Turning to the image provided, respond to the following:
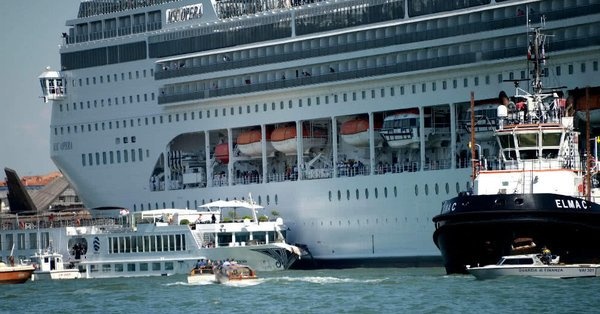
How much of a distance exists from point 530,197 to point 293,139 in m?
24.5

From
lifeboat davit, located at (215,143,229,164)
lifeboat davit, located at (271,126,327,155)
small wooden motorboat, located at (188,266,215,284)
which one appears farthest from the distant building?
small wooden motorboat, located at (188,266,215,284)

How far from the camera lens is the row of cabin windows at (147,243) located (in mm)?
90688

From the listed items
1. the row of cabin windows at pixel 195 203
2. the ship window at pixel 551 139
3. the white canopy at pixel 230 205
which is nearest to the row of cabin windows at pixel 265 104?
the row of cabin windows at pixel 195 203

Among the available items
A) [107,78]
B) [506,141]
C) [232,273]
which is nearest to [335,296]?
[506,141]

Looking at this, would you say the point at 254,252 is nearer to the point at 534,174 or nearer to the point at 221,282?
the point at 221,282

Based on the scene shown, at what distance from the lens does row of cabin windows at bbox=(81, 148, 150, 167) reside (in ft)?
327

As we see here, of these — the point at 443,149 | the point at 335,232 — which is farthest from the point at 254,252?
the point at 443,149

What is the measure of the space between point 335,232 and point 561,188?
19.3m

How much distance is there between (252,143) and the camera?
9362cm

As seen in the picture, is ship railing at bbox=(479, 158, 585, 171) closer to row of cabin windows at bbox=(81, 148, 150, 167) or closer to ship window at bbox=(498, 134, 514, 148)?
ship window at bbox=(498, 134, 514, 148)

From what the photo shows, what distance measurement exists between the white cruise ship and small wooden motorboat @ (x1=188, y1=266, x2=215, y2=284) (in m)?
9.30

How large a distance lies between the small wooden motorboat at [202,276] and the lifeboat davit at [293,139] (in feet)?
45.8

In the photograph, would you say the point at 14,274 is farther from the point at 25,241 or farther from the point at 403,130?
the point at 403,130

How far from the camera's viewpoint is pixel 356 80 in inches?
3489
